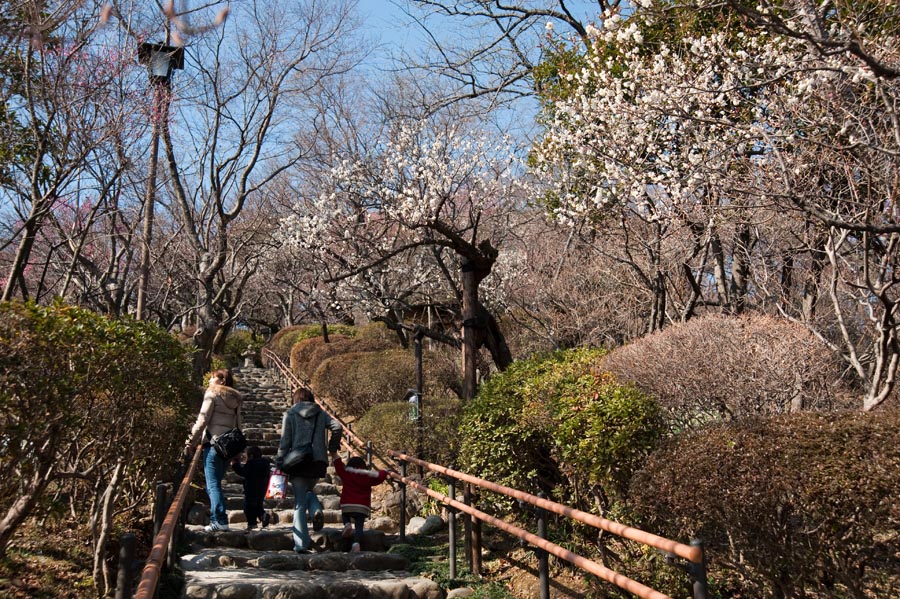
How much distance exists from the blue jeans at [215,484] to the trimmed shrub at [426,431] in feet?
9.90

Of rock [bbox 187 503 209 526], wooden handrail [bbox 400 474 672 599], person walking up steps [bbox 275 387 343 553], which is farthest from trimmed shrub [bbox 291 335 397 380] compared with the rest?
wooden handrail [bbox 400 474 672 599]

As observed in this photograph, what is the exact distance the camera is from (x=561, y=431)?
6238 mm

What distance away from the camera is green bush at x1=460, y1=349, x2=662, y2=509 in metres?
5.95

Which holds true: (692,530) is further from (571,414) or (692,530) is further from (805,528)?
(571,414)

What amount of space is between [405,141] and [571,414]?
438 inches

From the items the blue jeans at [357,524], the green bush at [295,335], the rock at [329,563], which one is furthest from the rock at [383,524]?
the green bush at [295,335]

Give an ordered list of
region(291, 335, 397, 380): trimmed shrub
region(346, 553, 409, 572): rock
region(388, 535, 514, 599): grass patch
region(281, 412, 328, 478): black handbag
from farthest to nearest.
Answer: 1. region(291, 335, 397, 380): trimmed shrub
2. region(281, 412, 328, 478): black handbag
3. region(346, 553, 409, 572): rock
4. region(388, 535, 514, 599): grass patch

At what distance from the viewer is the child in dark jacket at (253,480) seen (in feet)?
28.2

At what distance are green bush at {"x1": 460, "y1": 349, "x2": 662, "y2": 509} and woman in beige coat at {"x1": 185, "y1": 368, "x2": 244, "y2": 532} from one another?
2.39m

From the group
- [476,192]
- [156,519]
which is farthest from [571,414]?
[476,192]

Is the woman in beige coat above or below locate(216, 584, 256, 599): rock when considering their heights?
above

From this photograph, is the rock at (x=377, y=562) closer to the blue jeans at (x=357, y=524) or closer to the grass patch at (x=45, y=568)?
Answer: the blue jeans at (x=357, y=524)

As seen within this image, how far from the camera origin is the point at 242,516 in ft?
31.7

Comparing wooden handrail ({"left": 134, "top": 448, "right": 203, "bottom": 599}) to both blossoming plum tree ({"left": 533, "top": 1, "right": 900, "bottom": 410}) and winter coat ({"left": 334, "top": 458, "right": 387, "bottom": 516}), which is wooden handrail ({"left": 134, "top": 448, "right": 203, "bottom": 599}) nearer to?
winter coat ({"left": 334, "top": 458, "right": 387, "bottom": 516})
